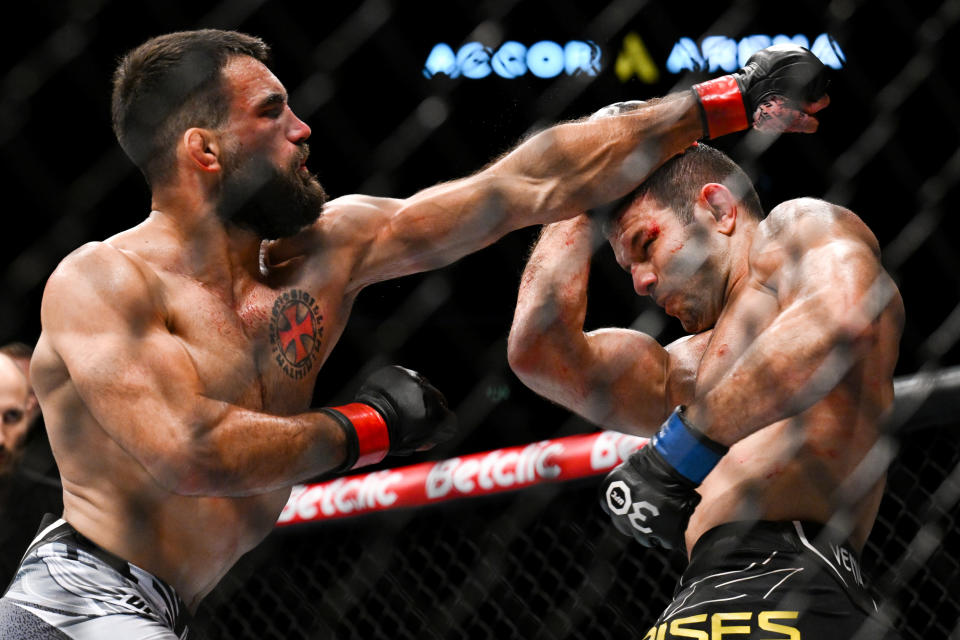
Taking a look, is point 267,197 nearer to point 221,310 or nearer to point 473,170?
point 221,310

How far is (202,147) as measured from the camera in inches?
62.5

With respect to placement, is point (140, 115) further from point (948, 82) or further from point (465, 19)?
point (948, 82)

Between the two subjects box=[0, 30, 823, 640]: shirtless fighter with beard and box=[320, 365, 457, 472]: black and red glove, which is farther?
box=[320, 365, 457, 472]: black and red glove

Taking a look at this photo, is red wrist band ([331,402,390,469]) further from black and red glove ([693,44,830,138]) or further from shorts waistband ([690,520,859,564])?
black and red glove ([693,44,830,138])

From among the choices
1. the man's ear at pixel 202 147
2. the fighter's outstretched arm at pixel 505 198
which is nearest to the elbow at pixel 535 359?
the fighter's outstretched arm at pixel 505 198

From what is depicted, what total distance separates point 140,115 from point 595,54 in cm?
310

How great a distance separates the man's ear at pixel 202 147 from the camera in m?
1.58

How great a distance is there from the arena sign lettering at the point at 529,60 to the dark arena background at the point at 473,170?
28 millimetres

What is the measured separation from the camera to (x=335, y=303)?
1.68 metres

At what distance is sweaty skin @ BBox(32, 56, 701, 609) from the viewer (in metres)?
1.38

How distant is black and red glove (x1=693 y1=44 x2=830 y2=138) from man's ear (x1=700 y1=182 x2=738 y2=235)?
9 centimetres

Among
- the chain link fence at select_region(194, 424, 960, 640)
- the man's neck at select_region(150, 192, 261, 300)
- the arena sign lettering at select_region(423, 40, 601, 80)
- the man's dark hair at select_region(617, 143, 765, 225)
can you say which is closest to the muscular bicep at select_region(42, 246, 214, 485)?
the man's neck at select_region(150, 192, 261, 300)

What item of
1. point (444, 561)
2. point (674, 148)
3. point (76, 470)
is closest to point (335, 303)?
point (76, 470)

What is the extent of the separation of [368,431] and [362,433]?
0.4 inches
